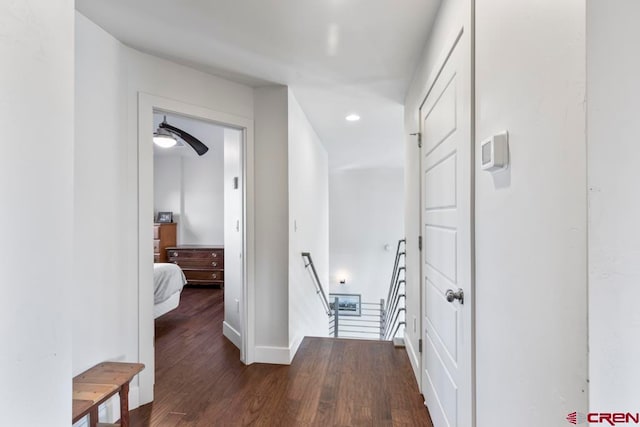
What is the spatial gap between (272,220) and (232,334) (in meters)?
1.40

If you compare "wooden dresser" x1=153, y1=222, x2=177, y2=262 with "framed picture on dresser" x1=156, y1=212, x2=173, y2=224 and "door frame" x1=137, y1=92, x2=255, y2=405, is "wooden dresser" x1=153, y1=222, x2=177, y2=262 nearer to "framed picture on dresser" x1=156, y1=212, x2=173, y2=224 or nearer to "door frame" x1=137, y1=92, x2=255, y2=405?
"framed picture on dresser" x1=156, y1=212, x2=173, y2=224

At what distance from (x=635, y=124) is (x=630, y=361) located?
0.43 metres

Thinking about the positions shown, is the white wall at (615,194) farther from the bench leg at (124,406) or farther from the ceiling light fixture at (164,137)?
the ceiling light fixture at (164,137)

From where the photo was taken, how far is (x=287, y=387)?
7.36 feet

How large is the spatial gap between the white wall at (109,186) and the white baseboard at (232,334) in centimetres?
100

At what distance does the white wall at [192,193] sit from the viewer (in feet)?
20.0

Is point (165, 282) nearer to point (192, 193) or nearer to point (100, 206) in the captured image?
point (100, 206)

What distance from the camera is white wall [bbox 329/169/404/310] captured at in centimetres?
754

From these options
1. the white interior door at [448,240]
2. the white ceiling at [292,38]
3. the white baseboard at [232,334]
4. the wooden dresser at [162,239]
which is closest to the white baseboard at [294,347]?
the white baseboard at [232,334]

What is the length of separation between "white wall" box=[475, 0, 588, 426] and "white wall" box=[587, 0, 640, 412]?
2cm

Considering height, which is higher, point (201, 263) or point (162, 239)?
point (162, 239)

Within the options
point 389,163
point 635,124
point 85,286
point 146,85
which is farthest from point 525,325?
point 389,163

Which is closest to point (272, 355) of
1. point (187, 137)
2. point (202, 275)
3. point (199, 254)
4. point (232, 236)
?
point (232, 236)

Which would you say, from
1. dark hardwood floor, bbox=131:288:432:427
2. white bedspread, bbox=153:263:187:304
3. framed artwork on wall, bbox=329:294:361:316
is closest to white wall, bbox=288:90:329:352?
dark hardwood floor, bbox=131:288:432:427
